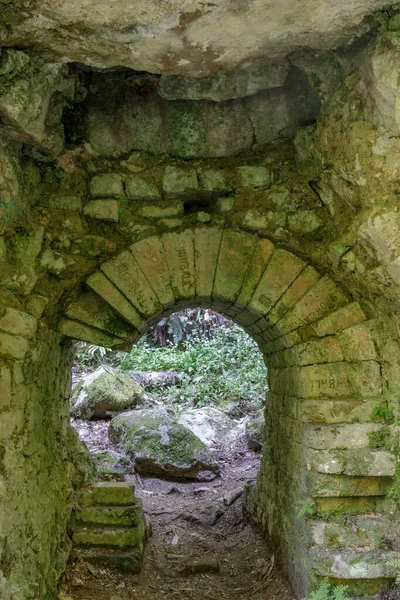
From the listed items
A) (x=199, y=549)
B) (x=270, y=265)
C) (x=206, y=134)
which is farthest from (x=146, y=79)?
(x=199, y=549)

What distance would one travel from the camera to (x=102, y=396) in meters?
8.29

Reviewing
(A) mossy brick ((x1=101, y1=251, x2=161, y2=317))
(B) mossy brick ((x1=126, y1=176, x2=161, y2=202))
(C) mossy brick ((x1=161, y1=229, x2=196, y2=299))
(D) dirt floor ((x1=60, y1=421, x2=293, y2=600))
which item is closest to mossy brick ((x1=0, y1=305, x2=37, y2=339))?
(A) mossy brick ((x1=101, y1=251, x2=161, y2=317))

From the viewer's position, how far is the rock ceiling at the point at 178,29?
2.33m

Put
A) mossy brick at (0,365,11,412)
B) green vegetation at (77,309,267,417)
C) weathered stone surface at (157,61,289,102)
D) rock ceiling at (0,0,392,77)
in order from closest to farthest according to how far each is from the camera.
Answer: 1. rock ceiling at (0,0,392,77)
2. mossy brick at (0,365,11,412)
3. weathered stone surface at (157,61,289,102)
4. green vegetation at (77,309,267,417)

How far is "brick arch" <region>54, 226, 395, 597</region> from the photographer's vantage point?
3.14 meters

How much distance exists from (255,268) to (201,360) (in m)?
6.99

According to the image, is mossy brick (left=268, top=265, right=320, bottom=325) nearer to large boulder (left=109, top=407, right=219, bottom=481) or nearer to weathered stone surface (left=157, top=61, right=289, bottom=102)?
weathered stone surface (left=157, top=61, right=289, bottom=102)

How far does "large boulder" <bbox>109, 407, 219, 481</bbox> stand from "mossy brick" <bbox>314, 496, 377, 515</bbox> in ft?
10.7

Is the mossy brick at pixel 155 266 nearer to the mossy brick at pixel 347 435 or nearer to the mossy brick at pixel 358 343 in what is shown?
the mossy brick at pixel 358 343

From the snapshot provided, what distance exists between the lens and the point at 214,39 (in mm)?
2574

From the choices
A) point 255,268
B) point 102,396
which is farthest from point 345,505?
point 102,396

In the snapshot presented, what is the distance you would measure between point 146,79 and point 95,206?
85 centimetres

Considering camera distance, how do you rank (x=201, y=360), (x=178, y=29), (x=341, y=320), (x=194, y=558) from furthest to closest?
(x=201, y=360) → (x=194, y=558) → (x=341, y=320) → (x=178, y=29)

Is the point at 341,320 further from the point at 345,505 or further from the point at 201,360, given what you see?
the point at 201,360
